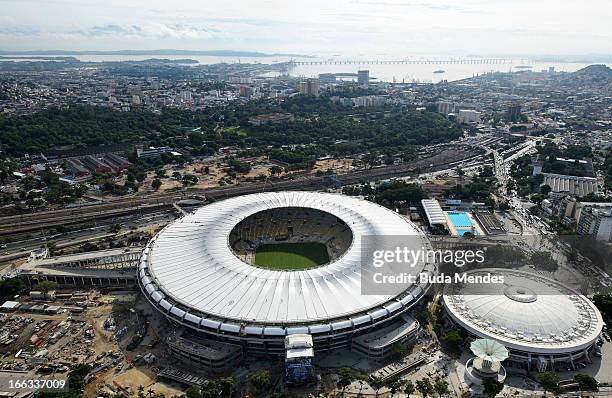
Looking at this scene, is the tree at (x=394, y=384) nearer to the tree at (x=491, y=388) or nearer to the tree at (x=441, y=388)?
the tree at (x=441, y=388)

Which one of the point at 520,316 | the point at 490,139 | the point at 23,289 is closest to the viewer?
the point at 520,316

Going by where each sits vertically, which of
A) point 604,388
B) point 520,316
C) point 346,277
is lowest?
point 604,388

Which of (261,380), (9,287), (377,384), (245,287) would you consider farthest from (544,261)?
(9,287)

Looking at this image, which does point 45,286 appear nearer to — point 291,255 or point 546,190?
point 291,255

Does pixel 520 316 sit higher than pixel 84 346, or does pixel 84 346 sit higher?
pixel 520 316

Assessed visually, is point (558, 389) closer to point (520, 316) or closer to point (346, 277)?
point (520, 316)

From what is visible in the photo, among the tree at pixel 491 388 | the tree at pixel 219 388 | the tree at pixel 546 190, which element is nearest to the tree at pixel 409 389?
the tree at pixel 491 388

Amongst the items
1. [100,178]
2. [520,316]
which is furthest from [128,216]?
[520,316]
